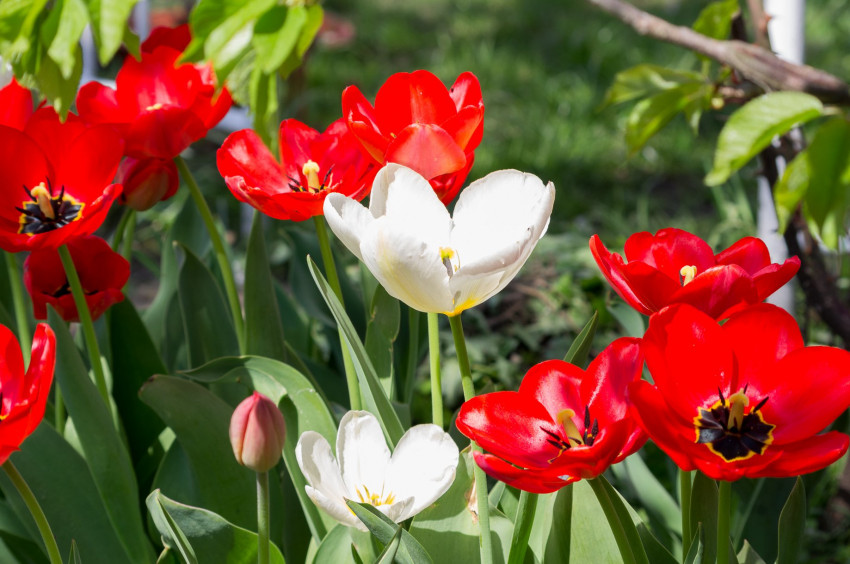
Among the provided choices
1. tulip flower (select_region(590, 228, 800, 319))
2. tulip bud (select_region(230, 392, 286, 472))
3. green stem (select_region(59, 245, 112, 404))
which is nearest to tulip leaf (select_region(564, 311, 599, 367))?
tulip flower (select_region(590, 228, 800, 319))

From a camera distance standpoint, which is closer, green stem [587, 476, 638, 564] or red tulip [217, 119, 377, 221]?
green stem [587, 476, 638, 564]

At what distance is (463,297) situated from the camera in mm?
715

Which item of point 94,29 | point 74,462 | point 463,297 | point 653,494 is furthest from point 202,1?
point 653,494

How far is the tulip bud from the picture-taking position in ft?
2.20

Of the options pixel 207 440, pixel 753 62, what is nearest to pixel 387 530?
pixel 207 440

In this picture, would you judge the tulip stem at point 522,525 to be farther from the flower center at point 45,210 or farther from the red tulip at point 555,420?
the flower center at point 45,210

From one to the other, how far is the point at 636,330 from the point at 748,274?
417 mm

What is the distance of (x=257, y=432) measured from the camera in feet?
2.20

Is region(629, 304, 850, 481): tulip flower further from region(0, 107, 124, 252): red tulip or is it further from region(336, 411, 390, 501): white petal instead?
region(0, 107, 124, 252): red tulip

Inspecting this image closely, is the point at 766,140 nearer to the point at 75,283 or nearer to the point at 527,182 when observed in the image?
the point at 527,182

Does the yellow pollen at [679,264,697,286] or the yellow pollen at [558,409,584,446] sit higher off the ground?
the yellow pollen at [679,264,697,286]

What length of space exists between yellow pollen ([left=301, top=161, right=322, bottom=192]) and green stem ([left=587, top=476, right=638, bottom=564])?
1.33ft

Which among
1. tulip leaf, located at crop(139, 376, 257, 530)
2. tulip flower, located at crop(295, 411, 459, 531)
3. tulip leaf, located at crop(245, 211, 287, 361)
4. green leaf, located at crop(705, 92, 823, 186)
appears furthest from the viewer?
tulip leaf, located at crop(245, 211, 287, 361)

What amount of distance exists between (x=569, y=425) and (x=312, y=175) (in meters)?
0.38
